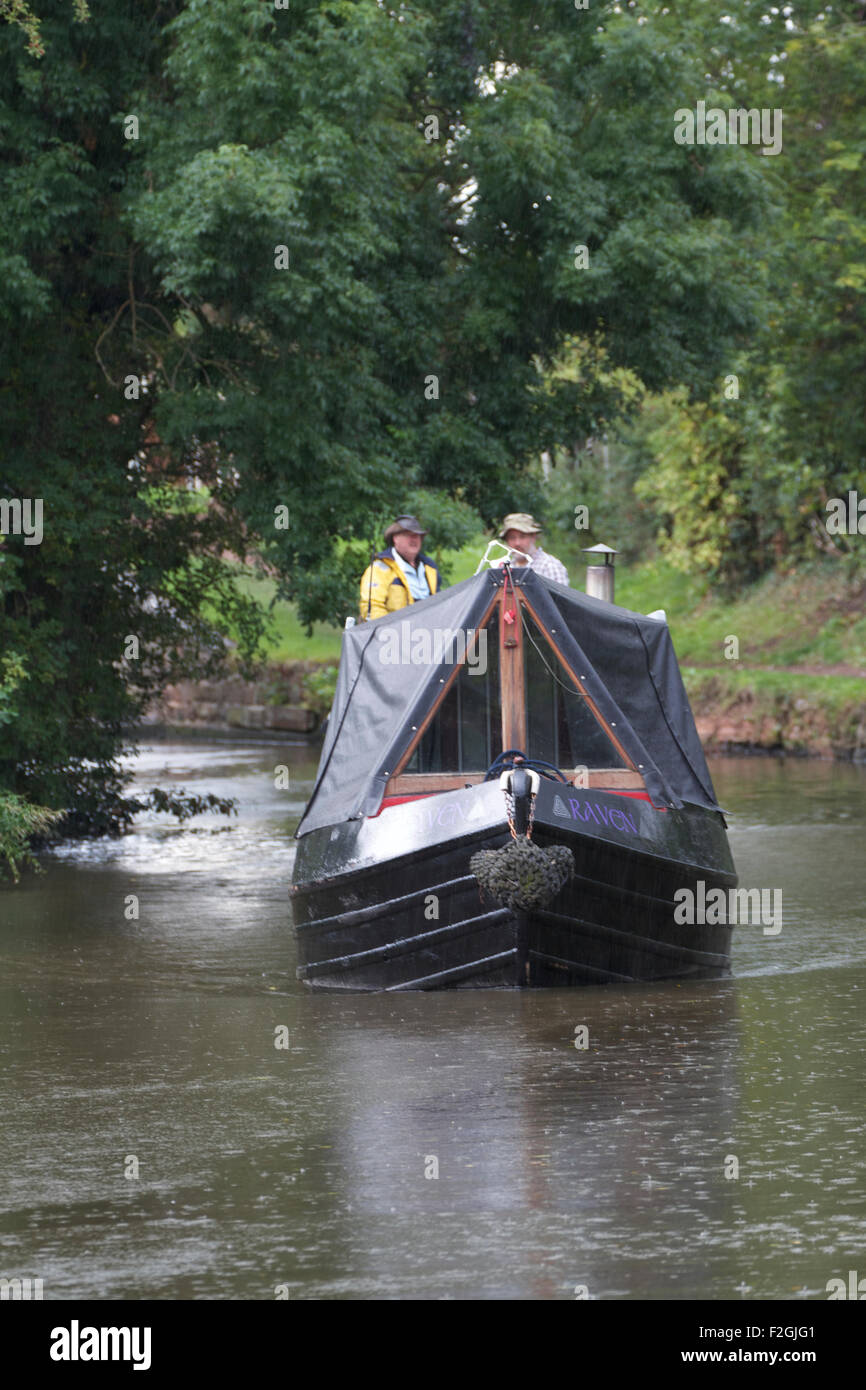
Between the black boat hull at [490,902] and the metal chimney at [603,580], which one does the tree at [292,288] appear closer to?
the metal chimney at [603,580]

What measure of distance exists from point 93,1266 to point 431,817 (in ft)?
14.5

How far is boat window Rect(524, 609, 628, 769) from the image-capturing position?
9.82 meters

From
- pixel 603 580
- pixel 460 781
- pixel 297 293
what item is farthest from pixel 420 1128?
pixel 297 293

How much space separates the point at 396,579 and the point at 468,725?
5.73 ft

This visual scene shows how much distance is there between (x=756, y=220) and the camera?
707 inches

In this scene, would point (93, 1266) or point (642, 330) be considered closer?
point (93, 1266)

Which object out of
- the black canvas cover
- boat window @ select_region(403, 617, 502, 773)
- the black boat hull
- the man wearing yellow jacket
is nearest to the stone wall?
the man wearing yellow jacket

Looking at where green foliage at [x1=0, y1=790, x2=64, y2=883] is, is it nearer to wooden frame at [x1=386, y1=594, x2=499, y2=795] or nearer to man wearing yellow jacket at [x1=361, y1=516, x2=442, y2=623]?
man wearing yellow jacket at [x1=361, y1=516, x2=442, y2=623]

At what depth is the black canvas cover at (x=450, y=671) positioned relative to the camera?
32.2ft

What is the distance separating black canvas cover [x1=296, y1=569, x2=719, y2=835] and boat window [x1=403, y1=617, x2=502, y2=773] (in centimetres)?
12

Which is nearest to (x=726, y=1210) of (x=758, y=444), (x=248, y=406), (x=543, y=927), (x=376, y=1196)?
(x=376, y=1196)

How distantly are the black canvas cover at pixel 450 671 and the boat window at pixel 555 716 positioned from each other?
3.6 inches

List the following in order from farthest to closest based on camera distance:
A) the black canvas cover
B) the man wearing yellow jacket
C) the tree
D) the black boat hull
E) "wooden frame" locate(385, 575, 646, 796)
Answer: the tree, the man wearing yellow jacket, the black canvas cover, "wooden frame" locate(385, 575, 646, 796), the black boat hull

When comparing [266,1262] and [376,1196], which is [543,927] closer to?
[376,1196]
